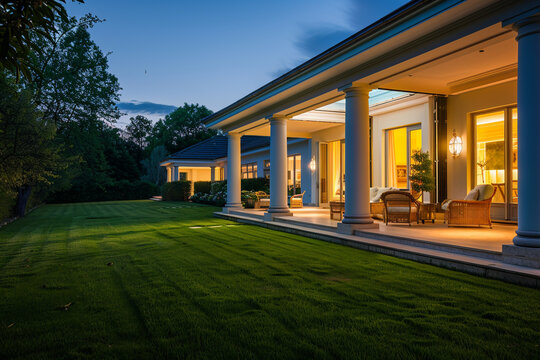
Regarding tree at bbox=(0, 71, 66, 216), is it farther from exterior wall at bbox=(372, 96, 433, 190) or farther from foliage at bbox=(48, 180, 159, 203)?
foliage at bbox=(48, 180, 159, 203)

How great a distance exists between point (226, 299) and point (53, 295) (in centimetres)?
187

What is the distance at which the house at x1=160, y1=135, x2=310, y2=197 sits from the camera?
1855 cm

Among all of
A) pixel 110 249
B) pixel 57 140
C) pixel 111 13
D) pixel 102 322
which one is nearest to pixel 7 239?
pixel 110 249

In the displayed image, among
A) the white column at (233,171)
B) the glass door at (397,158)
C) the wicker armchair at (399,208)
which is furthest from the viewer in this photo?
the white column at (233,171)

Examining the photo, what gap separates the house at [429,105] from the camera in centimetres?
468

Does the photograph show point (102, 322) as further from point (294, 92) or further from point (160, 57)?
point (160, 57)

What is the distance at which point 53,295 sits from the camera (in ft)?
13.7

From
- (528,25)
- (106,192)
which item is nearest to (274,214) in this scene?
(528,25)

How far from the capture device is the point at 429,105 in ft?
33.1

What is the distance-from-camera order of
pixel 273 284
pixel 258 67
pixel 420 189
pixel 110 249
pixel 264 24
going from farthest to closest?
1. pixel 258 67
2. pixel 264 24
3. pixel 420 189
4. pixel 110 249
5. pixel 273 284

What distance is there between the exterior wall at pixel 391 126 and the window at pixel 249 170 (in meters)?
11.7

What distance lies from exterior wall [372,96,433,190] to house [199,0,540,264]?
3cm

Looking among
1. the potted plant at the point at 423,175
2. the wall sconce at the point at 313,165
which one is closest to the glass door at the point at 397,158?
the potted plant at the point at 423,175

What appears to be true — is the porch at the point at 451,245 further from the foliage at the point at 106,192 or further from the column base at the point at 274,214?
the foliage at the point at 106,192
